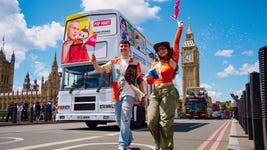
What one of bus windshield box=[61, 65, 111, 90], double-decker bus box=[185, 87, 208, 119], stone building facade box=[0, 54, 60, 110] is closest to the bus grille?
bus windshield box=[61, 65, 111, 90]

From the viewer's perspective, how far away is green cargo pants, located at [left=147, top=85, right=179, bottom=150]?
3.69 meters

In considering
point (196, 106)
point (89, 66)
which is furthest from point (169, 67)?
point (196, 106)

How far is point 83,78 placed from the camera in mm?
9859

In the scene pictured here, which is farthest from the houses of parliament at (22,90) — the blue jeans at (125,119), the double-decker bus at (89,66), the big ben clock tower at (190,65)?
the blue jeans at (125,119)

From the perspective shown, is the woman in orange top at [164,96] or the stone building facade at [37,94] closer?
the woman in orange top at [164,96]

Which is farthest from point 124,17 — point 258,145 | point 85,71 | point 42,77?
point 42,77

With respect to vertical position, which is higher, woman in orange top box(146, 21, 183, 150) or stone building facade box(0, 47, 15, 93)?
stone building facade box(0, 47, 15, 93)

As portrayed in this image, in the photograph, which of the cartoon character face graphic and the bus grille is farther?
the cartoon character face graphic

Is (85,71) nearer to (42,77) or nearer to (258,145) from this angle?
(258,145)

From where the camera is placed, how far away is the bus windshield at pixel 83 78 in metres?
9.58

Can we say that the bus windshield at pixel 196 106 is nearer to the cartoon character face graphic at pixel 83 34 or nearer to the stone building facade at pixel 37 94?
the cartoon character face graphic at pixel 83 34

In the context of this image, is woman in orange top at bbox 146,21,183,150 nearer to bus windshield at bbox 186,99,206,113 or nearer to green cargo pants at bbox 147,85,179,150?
green cargo pants at bbox 147,85,179,150

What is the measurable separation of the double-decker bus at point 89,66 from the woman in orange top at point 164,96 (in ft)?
17.7

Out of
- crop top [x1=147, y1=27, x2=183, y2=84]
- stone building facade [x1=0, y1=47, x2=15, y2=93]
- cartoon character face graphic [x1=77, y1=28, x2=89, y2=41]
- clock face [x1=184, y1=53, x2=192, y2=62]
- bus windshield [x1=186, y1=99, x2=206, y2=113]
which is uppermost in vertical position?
clock face [x1=184, y1=53, x2=192, y2=62]
